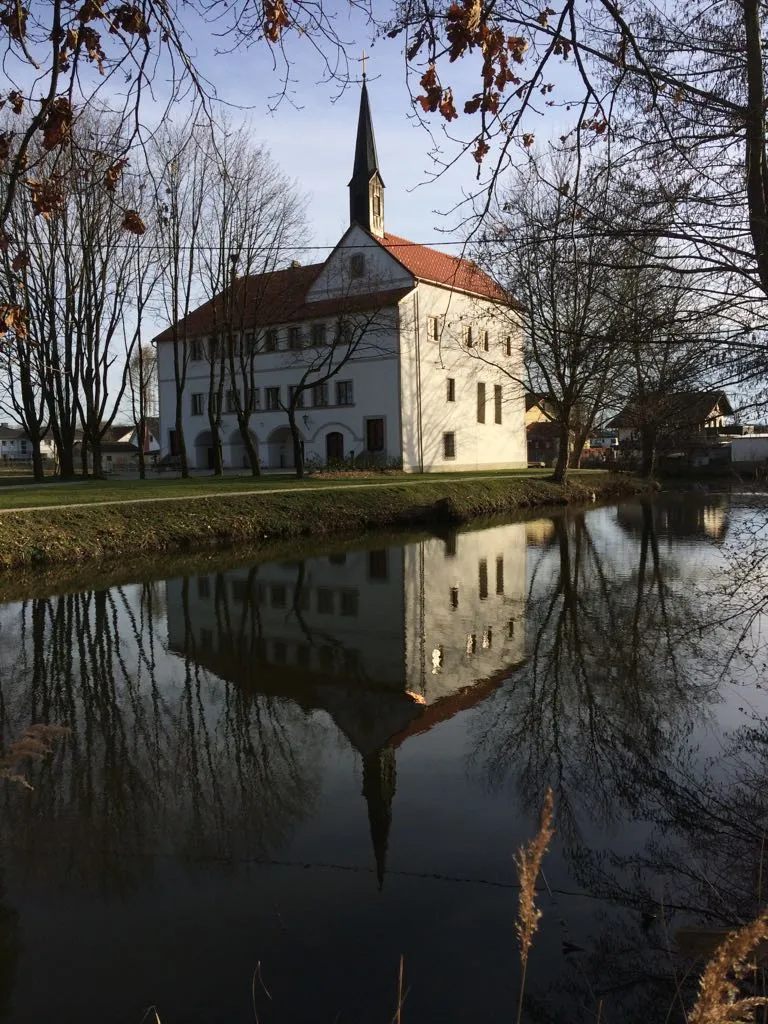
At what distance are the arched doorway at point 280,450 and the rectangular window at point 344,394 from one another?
14.8 feet

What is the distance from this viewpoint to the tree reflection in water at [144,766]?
4445mm

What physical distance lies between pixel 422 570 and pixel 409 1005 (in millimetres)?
11726

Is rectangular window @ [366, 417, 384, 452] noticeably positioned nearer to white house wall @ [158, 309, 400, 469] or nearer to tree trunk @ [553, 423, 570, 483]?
white house wall @ [158, 309, 400, 469]

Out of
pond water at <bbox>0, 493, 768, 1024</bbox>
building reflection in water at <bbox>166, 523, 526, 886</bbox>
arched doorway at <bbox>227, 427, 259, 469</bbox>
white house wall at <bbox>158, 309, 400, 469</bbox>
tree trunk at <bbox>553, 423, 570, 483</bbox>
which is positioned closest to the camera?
pond water at <bbox>0, 493, 768, 1024</bbox>

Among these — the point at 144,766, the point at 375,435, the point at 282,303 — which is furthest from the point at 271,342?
the point at 144,766

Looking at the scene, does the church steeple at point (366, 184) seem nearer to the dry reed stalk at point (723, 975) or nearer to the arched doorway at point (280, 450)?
the arched doorway at point (280, 450)

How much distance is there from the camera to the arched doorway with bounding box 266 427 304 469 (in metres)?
45.1

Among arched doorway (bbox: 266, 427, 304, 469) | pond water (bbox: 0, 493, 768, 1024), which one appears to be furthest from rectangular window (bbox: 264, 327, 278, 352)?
pond water (bbox: 0, 493, 768, 1024)

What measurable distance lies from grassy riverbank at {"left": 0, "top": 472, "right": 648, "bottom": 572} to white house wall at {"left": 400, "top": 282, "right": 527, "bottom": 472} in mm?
9745

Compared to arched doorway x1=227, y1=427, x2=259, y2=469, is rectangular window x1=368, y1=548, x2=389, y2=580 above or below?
below

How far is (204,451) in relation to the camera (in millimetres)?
47938

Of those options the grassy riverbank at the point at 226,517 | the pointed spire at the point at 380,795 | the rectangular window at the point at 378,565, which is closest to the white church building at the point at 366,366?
the grassy riverbank at the point at 226,517

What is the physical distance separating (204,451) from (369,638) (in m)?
40.3

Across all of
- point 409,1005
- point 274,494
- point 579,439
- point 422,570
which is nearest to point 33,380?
point 274,494
